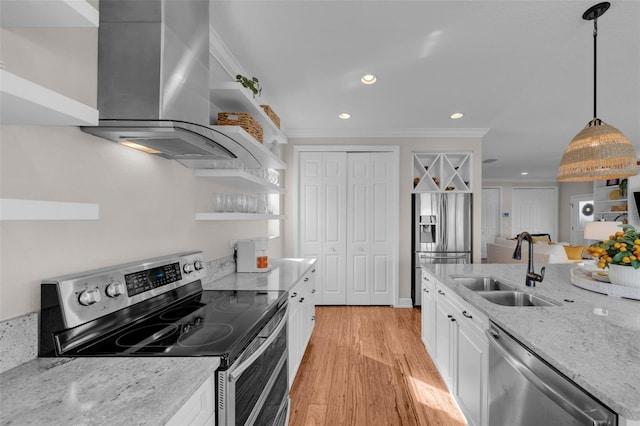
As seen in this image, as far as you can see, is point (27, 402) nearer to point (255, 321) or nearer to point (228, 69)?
point (255, 321)

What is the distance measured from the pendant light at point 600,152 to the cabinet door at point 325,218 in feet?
9.05

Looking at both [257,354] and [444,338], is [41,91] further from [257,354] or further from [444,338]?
[444,338]

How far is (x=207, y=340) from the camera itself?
112cm

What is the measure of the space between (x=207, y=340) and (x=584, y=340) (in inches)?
57.8

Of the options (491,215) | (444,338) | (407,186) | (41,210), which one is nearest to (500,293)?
(444,338)

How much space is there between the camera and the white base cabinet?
1597 millimetres

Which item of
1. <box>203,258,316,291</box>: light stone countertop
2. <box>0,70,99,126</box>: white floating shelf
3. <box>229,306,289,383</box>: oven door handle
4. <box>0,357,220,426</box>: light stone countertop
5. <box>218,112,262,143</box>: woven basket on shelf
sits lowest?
<box>229,306,289,383</box>: oven door handle

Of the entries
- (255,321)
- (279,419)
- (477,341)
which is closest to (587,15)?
(477,341)

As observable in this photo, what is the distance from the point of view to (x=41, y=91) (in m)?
0.76

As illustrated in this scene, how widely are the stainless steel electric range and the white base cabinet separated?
110 cm

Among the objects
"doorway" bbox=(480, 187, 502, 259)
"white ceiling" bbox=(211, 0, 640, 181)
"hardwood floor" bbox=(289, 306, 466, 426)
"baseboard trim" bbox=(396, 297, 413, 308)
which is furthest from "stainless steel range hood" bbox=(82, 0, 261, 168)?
"doorway" bbox=(480, 187, 502, 259)

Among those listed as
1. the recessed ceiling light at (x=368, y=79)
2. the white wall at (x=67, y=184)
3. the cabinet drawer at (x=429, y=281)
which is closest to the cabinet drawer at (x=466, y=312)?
the cabinet drawer at (x=429, y=281)

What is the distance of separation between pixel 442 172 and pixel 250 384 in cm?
413

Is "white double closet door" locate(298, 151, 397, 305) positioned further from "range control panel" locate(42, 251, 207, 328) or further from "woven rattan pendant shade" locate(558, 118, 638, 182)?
"range control panel" locate(42, 251, 207, 328)
